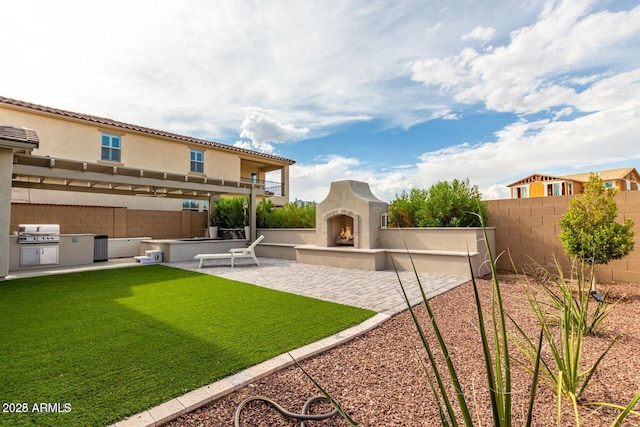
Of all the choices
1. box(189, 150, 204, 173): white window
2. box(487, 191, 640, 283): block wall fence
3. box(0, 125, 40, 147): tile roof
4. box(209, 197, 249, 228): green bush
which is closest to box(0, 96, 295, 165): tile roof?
box(189, 150, 204, 173): white window

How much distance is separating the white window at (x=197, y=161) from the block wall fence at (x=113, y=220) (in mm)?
3367

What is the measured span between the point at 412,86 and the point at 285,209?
7.65m

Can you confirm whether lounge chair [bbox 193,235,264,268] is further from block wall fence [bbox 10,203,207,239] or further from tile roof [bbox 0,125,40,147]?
block wall fence [bbox 10,203,207,239]

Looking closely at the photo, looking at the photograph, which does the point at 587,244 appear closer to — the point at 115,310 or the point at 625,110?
the point at 625,110

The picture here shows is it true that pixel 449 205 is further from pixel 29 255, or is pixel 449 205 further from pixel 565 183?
pixel 565 183

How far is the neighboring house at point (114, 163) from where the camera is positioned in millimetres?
Answer: 11125

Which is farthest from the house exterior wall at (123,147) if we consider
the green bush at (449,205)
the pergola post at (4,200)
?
the green bush at (449,205)

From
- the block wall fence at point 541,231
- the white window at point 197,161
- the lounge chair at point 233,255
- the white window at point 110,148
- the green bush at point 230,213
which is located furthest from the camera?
the white window at point 197,161

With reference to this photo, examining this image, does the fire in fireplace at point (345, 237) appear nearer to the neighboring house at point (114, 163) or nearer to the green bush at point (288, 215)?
the green bush at point (288, 215)

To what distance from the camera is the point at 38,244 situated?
33.0 ft

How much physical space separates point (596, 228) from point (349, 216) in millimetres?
6624

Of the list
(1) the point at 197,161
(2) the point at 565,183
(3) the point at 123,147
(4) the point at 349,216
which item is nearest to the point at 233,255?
(4) the point at 349,216

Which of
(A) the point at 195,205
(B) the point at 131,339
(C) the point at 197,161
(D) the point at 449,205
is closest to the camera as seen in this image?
(B) the point at 131,339

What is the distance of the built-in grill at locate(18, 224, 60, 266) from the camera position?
9.80 m
